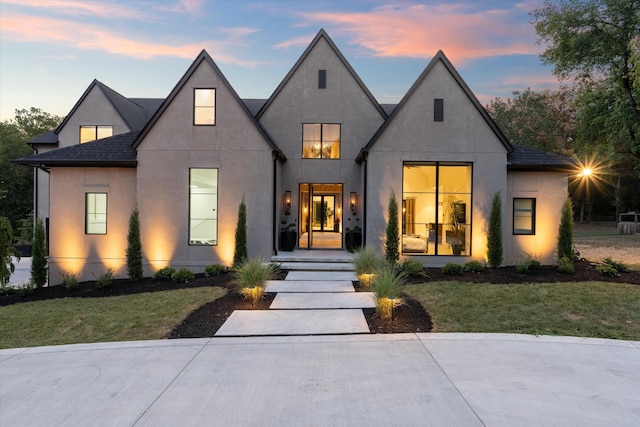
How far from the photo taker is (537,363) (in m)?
4.48

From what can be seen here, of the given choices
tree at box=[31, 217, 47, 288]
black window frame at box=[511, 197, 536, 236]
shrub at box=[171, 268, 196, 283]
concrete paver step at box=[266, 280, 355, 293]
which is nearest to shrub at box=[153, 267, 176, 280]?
shrub at box=[171, 268, 196, 283]

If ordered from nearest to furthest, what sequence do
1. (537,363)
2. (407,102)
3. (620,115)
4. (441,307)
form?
(537,363)
(441,307)
(407,102)
(620,115)

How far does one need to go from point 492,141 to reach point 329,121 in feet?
20.5

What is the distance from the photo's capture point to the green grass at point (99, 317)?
602 centimetres

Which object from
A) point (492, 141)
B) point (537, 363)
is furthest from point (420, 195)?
point (537, 363)

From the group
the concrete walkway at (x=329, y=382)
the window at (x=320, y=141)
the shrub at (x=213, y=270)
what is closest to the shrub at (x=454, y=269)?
the concrete walkway at (x=329, y=382)

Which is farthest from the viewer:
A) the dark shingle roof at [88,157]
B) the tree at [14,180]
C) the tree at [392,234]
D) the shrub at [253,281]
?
the tree at [14,180]

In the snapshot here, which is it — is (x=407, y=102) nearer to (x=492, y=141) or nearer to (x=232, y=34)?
(x=492, y=141)

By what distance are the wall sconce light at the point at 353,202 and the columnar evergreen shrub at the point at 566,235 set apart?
704cm

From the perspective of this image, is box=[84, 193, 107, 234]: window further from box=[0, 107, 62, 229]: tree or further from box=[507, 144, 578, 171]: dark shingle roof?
box=[0, 107, 62, 229]: tree

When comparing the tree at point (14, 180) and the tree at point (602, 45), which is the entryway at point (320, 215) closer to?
the tree at point (602, 45)

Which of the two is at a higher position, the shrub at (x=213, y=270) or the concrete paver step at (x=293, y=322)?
the shrub at (x=213, y=270)

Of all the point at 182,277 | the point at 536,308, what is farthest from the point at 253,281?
the point at 536,308

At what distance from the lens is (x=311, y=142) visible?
Answer: 14.5m
